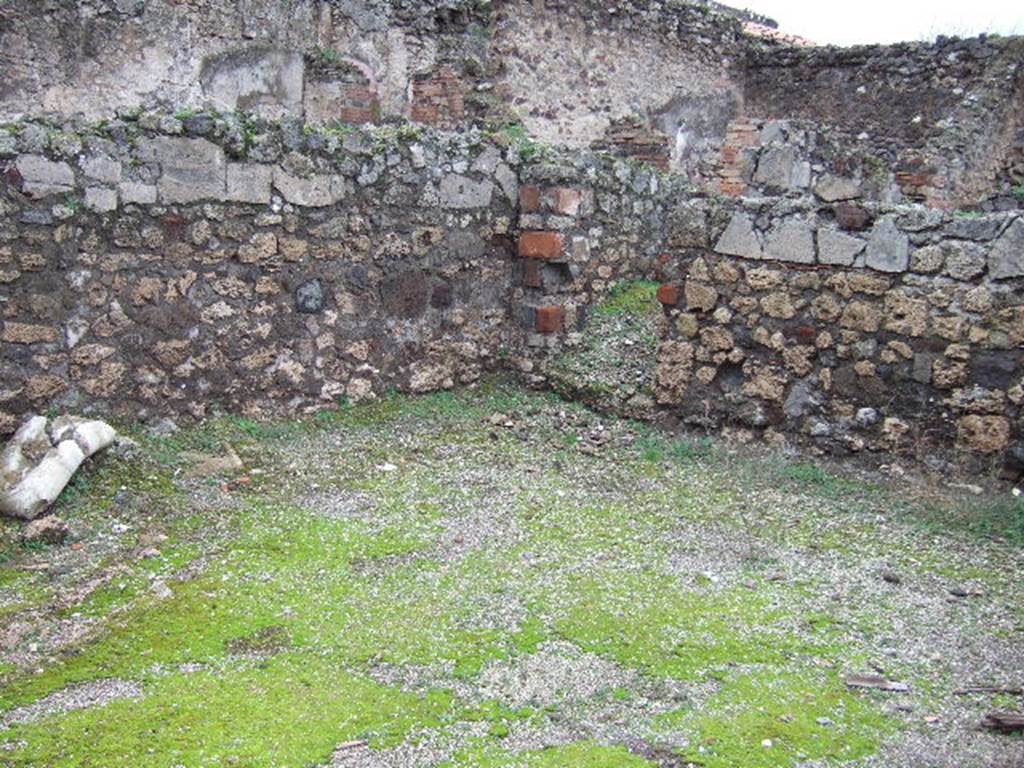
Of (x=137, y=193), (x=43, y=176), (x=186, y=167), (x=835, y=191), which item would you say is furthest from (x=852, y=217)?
(x=43, y=176)

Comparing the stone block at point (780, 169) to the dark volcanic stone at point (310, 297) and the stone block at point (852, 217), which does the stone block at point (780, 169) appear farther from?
the dark volcanic stone at point (310, 297)

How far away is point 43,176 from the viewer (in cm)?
489

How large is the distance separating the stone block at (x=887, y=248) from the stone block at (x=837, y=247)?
2.5 inches

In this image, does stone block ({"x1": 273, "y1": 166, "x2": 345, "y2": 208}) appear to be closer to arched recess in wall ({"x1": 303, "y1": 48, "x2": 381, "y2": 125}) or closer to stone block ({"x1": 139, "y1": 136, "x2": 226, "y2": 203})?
stone block ({"x1": 139, "y1": 136, "x2": 226, "y2": 203})

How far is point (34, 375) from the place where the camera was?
16.4 feet

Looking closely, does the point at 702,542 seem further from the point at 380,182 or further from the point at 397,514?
the point at 380,182

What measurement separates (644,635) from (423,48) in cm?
922

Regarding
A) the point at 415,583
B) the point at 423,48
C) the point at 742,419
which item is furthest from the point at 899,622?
the point at 423,48

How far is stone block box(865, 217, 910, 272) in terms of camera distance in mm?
5203

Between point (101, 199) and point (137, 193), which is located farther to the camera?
point (137, 193)

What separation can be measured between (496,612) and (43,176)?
3186mm

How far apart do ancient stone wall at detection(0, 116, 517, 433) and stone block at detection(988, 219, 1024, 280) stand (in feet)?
10.3

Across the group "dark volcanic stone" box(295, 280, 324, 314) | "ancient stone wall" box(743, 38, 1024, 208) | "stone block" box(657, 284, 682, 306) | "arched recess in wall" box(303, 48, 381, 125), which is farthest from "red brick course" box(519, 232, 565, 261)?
"arched recess in wall" box(303, 48, 381, 125)

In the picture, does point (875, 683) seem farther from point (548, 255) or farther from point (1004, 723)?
point (548, 255)
